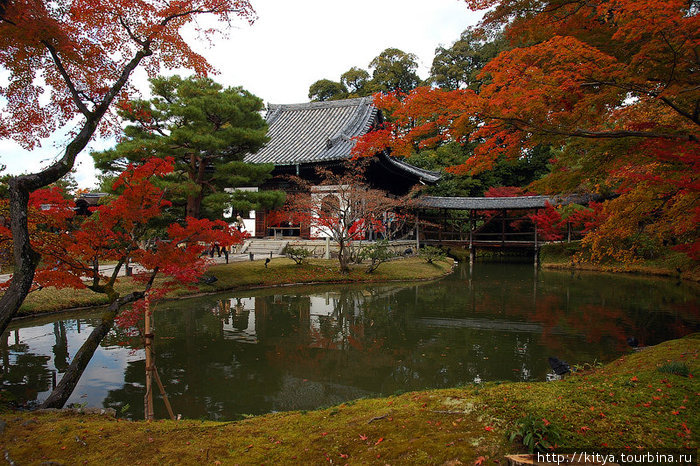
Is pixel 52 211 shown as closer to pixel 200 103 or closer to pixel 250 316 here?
pixel 250 316

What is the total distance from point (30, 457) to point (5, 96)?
14.5ft

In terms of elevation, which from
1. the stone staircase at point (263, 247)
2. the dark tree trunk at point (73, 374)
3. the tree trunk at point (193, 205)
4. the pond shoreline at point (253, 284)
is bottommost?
the pond shoreline at point (253, 284)

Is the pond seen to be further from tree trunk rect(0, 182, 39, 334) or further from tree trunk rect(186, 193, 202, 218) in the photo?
tree trunk rect(186, 193, 202, 218)

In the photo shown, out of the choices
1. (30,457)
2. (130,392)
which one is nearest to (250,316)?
(130,392)

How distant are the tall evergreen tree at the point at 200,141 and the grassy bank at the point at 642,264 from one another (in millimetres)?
11215

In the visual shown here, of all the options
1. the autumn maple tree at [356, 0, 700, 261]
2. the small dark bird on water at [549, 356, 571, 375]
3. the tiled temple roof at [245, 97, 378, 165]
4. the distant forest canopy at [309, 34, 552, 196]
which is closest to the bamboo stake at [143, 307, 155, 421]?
the autumn maple tree at [356, 0, 700, 261]

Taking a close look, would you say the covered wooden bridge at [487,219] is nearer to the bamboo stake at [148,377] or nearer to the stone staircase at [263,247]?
the stone staircase at [263,247]

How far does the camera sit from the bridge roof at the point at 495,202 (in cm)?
2181

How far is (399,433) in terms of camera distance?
9.89 feet

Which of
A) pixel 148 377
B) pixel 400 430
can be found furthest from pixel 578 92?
pixel 148 377

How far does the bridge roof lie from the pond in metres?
9.89

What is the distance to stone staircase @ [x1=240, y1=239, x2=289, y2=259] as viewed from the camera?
1817cm

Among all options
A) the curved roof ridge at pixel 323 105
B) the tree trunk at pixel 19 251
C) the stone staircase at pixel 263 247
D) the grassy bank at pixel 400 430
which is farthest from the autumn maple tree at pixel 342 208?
the grassy bank at pixel 400 430

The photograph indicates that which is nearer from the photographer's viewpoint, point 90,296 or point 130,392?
point 130,392
